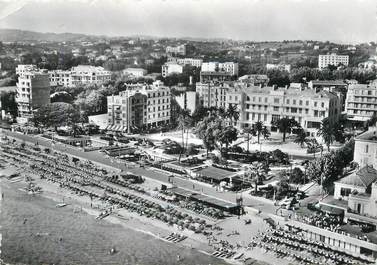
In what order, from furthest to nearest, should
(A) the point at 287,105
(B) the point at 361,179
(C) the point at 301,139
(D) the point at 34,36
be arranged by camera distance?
(D) the point at 34,36 → (A) the point at 287,105 → (C) the point at 301,139 → (B) the point at 361,179

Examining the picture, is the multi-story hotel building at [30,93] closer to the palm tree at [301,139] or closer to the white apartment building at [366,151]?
the palm tree at [301,139]

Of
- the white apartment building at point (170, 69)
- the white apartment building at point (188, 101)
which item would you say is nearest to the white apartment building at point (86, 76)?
the white apartment building at point (170, 69)

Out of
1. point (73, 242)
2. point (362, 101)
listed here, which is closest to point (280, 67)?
point (362, 101)

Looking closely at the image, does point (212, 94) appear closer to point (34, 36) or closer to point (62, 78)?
point (34, 36)

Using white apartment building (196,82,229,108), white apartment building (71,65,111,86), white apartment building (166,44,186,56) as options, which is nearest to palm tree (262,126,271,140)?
white apartment building (196,82,229,108)

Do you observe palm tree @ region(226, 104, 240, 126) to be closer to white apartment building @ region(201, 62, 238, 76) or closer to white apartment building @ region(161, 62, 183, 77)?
white apartment building @ region(201, 62, 238, 76)

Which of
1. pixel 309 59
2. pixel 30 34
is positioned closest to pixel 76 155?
pixel 30 34

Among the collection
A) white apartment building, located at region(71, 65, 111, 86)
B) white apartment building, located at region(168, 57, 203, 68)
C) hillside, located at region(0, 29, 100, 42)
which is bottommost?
white apartment building, located at region(71, 65, 111, 86)
